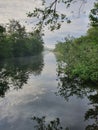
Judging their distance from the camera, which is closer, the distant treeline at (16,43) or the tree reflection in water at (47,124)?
the tree reflection in water at (47,124)

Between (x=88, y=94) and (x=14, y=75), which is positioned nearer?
(x=88, y=94)

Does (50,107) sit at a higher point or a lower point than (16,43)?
lower

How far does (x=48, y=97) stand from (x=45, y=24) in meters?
16.9

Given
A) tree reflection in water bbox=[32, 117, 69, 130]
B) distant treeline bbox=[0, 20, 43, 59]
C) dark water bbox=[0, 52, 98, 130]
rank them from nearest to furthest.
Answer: tree reflection in water bbox=[32, 117, 69, 130]
dark water bbox=[0, 52, 98, 130]
distant treeline bbox=[0, 20, 43, 59]

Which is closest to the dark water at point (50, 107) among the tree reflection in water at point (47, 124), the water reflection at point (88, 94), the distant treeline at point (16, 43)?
the water reflection at point (88, 94)

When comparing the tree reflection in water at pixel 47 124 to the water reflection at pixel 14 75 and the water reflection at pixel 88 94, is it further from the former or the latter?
the water reflection at pixel 14 75

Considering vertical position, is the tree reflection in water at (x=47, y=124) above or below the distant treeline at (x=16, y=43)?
below

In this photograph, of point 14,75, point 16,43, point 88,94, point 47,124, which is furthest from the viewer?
point 16,43

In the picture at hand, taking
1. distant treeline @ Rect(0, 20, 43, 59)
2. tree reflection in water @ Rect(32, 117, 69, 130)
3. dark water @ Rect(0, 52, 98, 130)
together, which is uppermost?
distant treeline @ Rect(0, 20, 43, 59)

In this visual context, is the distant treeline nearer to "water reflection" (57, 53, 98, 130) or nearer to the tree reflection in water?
"water reflection" (57, 53, 98, 130)

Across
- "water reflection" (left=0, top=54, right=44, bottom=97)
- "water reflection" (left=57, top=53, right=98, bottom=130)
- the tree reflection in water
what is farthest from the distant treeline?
the tree reflection in water

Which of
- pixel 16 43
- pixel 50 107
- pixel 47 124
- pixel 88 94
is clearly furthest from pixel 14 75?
pixel 16 43

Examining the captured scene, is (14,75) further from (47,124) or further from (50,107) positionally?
(47,124)

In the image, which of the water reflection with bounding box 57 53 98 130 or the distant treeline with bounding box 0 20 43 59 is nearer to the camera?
the water reflection with bounding box 57 53 98 130
